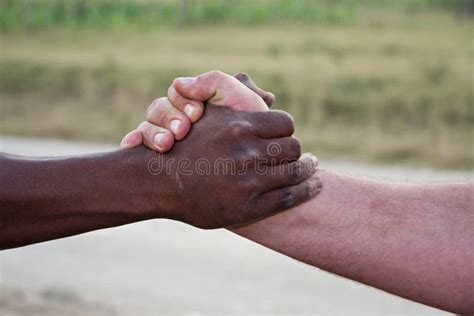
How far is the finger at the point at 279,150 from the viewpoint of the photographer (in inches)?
101

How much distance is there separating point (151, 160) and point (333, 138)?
36.8 ft

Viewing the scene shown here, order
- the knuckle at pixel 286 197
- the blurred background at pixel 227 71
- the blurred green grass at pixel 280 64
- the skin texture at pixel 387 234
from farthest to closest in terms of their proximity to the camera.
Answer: the blurred green grass at pixel 280 64 → the blurred background at pixel 227 71 → the knuckle at pixel 286 197 → the skin texture at pixel 387 234

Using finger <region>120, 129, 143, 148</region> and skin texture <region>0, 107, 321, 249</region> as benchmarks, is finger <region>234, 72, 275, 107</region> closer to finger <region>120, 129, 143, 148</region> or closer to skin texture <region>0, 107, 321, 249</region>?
skin texture <region>0, 107, 321, 249</region>

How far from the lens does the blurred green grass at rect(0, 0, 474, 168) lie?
14.5m

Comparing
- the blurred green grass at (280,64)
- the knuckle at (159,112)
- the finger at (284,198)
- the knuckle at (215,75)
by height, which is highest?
the knuckle at (215,75)

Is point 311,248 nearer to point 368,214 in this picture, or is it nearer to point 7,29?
point 368,214

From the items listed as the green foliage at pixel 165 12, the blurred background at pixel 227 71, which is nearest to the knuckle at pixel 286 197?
the blurred background at pixel 227 71

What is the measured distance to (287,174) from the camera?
8.55 feet

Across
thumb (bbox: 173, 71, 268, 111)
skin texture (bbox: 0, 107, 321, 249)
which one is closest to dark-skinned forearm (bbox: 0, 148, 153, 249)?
skin texture (bbox: 0, 107, 321, 249)

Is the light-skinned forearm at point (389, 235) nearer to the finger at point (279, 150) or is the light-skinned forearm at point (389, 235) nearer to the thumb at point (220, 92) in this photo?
the finger at point (279, 150)

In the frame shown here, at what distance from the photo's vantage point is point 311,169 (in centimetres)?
271

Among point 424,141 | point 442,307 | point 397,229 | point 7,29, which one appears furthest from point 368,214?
point 7,29

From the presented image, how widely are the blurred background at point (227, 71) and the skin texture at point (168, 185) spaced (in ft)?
10.4

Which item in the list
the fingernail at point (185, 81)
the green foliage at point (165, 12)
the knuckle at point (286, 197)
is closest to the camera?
the knuckle at point (286, 197)
